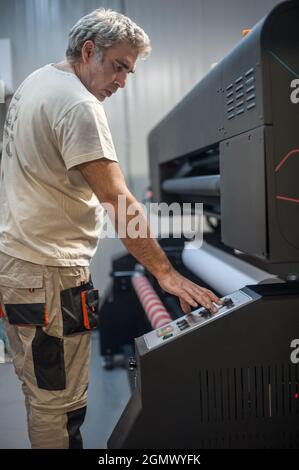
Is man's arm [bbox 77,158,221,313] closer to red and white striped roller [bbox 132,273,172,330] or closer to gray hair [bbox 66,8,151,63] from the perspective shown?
gray hair [bbox 66,8,151,63]

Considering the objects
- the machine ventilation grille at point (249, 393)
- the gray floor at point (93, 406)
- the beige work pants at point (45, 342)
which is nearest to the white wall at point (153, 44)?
the gray floor at point (93, 406)

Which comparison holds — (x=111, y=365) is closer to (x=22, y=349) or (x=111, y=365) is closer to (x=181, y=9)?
(x=22, y=349)

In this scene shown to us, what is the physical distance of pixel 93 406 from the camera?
2.30 metres

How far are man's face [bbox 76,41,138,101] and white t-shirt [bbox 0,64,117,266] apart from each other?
91 mm

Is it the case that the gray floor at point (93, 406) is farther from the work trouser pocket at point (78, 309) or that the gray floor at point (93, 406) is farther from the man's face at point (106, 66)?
the man's face at point (106, 66)

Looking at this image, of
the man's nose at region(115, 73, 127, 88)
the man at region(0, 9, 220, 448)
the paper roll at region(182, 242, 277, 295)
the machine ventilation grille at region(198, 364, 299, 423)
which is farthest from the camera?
the paper roll at region(182, 242, 277, 295)

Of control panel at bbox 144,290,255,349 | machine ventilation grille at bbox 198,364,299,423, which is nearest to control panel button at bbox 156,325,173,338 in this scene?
control panel at bbox 144,290,255,349

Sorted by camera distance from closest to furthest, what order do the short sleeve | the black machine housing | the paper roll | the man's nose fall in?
the black machine housing, the short sleeve, the man's nose, the paper roll

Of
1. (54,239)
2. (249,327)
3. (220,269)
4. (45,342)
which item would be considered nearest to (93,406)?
(220,269)

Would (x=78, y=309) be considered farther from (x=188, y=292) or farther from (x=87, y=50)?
(x=87, y=50)

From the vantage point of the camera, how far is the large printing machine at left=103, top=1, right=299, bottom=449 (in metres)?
Result: 0.98

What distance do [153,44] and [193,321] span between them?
6.79ft

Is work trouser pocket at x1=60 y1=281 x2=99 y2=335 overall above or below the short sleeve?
below
